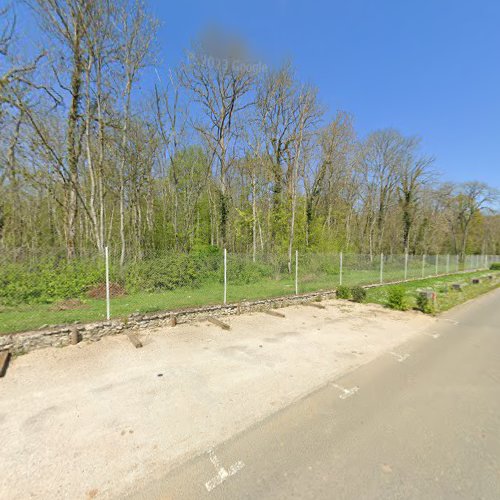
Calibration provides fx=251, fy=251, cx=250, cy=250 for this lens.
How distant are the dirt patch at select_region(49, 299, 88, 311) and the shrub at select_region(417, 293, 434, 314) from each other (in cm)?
1078

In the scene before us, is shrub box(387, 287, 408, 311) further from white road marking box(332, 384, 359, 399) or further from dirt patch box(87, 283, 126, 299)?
dirt patch box(87, 283, 126, 299)

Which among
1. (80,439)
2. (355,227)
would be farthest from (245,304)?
(355,227)

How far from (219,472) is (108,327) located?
4497mm

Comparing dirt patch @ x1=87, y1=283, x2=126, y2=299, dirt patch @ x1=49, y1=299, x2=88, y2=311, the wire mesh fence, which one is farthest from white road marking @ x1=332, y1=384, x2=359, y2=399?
dirt patch @ x1=87, y1=283, x2=126, y2=299

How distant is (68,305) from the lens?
7211 millimetres

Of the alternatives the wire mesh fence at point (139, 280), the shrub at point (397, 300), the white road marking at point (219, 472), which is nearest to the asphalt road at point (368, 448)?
the white road marking at point (219, 472)

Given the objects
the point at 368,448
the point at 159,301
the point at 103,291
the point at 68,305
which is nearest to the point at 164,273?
the point at 103,291

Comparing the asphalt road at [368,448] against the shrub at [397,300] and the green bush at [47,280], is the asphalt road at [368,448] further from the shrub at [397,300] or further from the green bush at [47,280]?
the green bush at [47,280]

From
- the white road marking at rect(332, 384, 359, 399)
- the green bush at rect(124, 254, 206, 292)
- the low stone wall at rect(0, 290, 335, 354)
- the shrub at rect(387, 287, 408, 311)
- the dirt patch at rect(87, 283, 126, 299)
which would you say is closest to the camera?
A: the white road marking at rect(332, 384, 359, 399)

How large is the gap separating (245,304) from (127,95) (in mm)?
11717

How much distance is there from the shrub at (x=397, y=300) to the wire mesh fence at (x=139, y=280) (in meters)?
2.87

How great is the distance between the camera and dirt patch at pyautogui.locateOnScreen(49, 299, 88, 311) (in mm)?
6895

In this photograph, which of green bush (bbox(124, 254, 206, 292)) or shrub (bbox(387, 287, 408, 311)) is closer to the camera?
shrub (bbox(387, 287, 408, 311))

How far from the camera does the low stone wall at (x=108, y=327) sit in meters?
4.65
